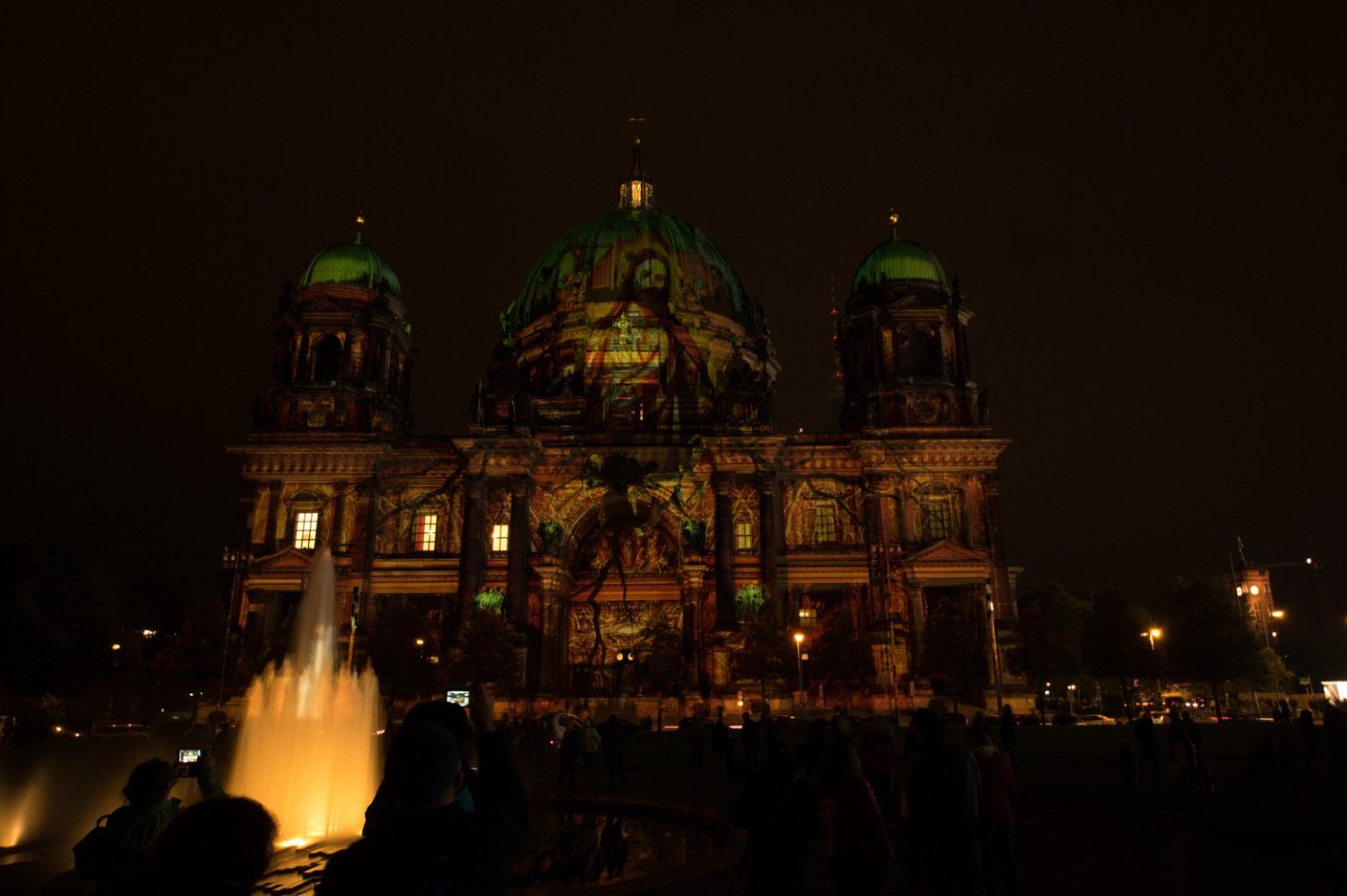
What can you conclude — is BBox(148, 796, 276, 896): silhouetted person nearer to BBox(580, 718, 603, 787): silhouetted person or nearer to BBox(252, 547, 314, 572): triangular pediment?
BBox(580, 718, 603, 787): silhouetted person

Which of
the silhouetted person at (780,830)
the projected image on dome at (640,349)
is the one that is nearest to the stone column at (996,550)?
the projected image on dome at (640,349)

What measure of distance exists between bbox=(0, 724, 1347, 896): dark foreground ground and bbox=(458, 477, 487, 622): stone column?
1001 inches

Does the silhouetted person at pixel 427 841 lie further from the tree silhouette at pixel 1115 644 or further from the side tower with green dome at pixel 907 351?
the tree silhouette at pixel 1115 644

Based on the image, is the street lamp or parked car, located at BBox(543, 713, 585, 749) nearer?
parked car, located at BBox(543, 713, 585, 749)

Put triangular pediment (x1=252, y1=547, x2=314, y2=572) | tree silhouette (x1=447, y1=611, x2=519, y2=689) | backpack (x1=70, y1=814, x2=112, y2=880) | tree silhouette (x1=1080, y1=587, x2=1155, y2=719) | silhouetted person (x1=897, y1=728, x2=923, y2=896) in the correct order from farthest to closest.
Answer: tree silhouette (x1=1080, y1=587, x2=1155, y2=719) < triangular pediment (x1=252, y1=547, x2=314, y2=572) < tree silhouette (x1=447, y1=611, x2=519, y2=689) < silhouetted person (x1=897, y1=728, x2=923, y2=896) < backpack (x1=70, y1=814, x2=112, y2=880)

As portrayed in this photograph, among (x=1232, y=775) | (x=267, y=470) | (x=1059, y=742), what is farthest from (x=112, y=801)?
(x=267, y=470)

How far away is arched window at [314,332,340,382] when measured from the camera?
206ft

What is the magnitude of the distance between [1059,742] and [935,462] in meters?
26.9

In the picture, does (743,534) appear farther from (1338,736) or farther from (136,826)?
(136,826)

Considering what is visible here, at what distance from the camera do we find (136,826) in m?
5.69

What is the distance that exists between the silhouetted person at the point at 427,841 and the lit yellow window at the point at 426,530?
56841 mm

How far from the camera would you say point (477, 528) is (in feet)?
186

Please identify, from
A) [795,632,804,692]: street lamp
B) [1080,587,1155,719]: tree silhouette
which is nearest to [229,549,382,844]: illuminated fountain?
[795,632,804,692]: street lamp

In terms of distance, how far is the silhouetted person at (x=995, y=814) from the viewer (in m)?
9.53
